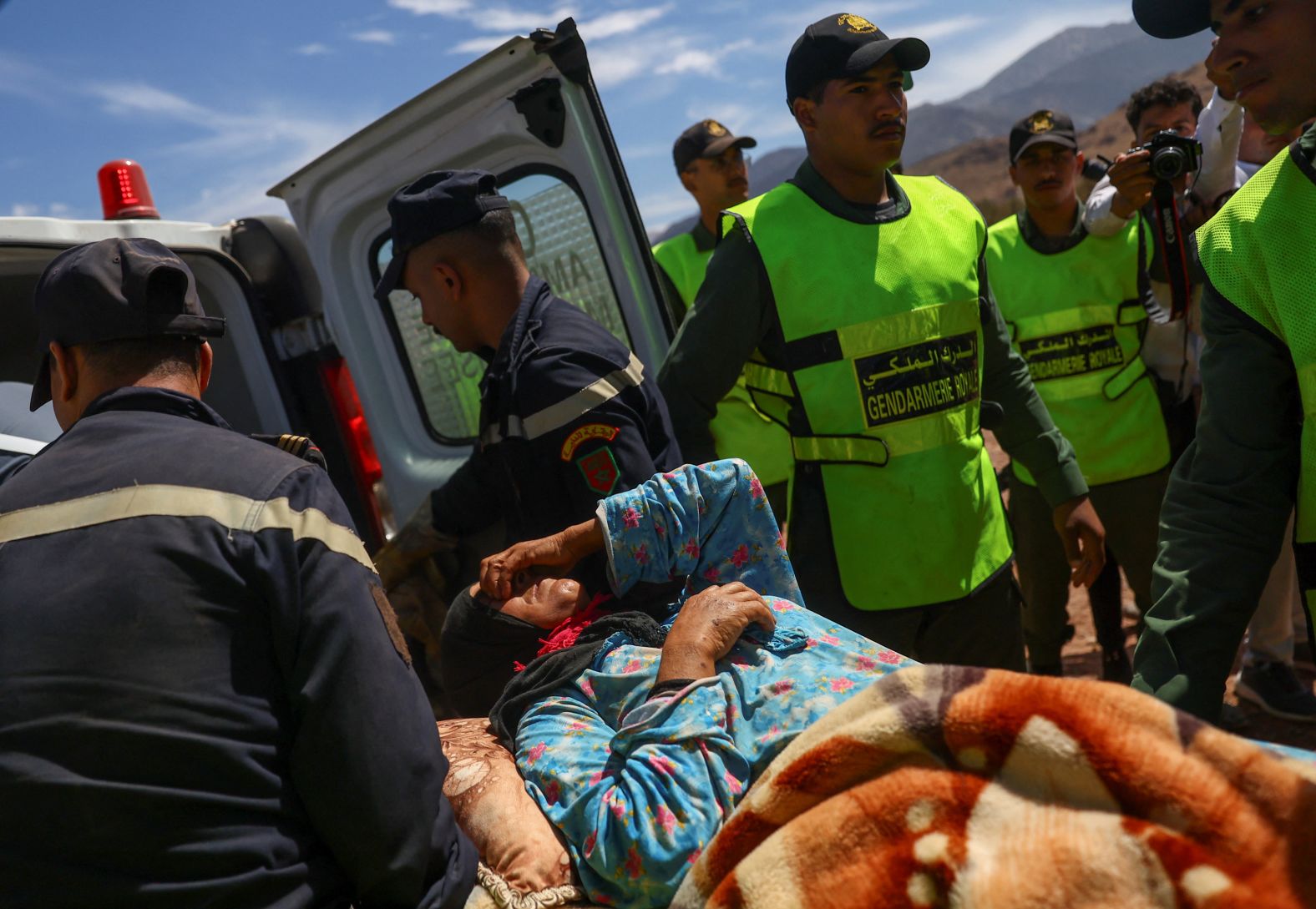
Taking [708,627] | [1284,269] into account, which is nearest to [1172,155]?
[1284,269]

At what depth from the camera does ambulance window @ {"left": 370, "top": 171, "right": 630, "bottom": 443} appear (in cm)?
307

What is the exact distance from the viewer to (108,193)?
11.2 ft

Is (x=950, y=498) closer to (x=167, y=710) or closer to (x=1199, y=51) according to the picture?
(x=167, y=710)

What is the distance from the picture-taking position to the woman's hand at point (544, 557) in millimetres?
2021

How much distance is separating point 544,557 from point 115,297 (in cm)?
86

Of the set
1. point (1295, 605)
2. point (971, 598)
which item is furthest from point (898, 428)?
point (1295, 605)

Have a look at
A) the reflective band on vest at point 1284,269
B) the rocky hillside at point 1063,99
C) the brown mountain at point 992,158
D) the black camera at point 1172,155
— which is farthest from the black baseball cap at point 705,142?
the rocky hillside at point 1063,99

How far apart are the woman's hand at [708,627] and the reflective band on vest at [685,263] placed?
3101mm

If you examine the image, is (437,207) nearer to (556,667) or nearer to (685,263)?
(556,667)

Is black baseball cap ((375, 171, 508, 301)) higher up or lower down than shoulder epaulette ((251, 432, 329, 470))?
higher up

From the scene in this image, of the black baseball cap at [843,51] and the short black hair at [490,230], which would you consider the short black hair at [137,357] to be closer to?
the short black hair at [490,230]

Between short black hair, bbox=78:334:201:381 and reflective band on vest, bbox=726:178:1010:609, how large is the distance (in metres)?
1.46

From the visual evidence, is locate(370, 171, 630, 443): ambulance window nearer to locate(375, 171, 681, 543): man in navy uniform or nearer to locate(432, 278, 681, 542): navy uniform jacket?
locate(375, 171, 681, 543): man in navy uniform

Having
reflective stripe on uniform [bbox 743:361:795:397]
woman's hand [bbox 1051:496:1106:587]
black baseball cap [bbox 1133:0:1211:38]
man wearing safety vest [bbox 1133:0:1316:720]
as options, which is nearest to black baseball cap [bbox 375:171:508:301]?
reflective stripe on uniform [bbox 743:361:795:397]
